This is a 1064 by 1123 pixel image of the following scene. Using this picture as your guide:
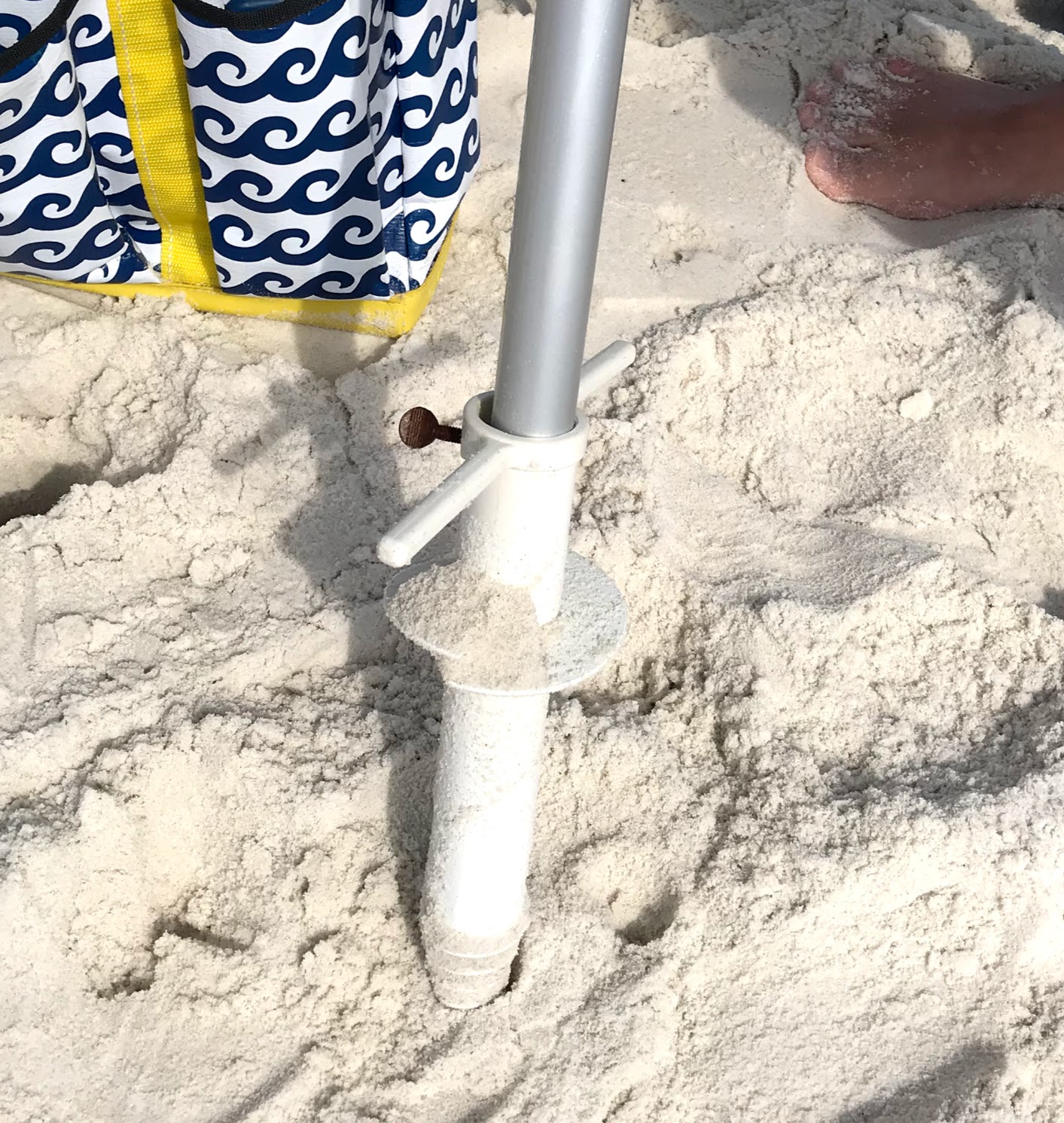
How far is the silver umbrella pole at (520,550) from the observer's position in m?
0.70

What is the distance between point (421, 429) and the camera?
85cm

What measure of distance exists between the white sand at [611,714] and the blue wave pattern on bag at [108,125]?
0.40 ft

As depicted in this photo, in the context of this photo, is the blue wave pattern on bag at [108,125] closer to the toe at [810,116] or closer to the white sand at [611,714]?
the white sand at [611,714]

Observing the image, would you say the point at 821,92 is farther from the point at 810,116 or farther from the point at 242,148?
the point at 242,148

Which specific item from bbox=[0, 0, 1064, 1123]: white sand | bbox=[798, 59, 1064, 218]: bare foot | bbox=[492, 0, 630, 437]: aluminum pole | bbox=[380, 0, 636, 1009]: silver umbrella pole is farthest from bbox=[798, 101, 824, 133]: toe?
bbox=[492, 0, 630, 437]: aluminum pole

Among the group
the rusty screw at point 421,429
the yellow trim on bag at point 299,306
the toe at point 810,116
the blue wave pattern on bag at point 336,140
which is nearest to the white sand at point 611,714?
the yellow trim on bag at point 299,306

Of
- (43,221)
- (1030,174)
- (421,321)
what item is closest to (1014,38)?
(1030,174)

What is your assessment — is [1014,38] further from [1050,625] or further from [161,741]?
[161,741]

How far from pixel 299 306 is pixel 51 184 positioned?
33 centimetres

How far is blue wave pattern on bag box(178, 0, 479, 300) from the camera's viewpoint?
1.26 meters

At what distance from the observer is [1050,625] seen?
4.34 feet

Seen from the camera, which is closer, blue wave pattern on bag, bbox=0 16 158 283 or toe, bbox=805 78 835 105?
blue wave pattern on bag, bbox=0 16 158 283

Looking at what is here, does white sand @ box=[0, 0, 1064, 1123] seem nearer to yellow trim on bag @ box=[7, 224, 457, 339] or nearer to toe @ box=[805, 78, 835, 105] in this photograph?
yellow trim on bag @ box=[7, 224, 457, 339]

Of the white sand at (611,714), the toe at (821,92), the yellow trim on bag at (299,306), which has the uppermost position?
the toe at (821,92)
